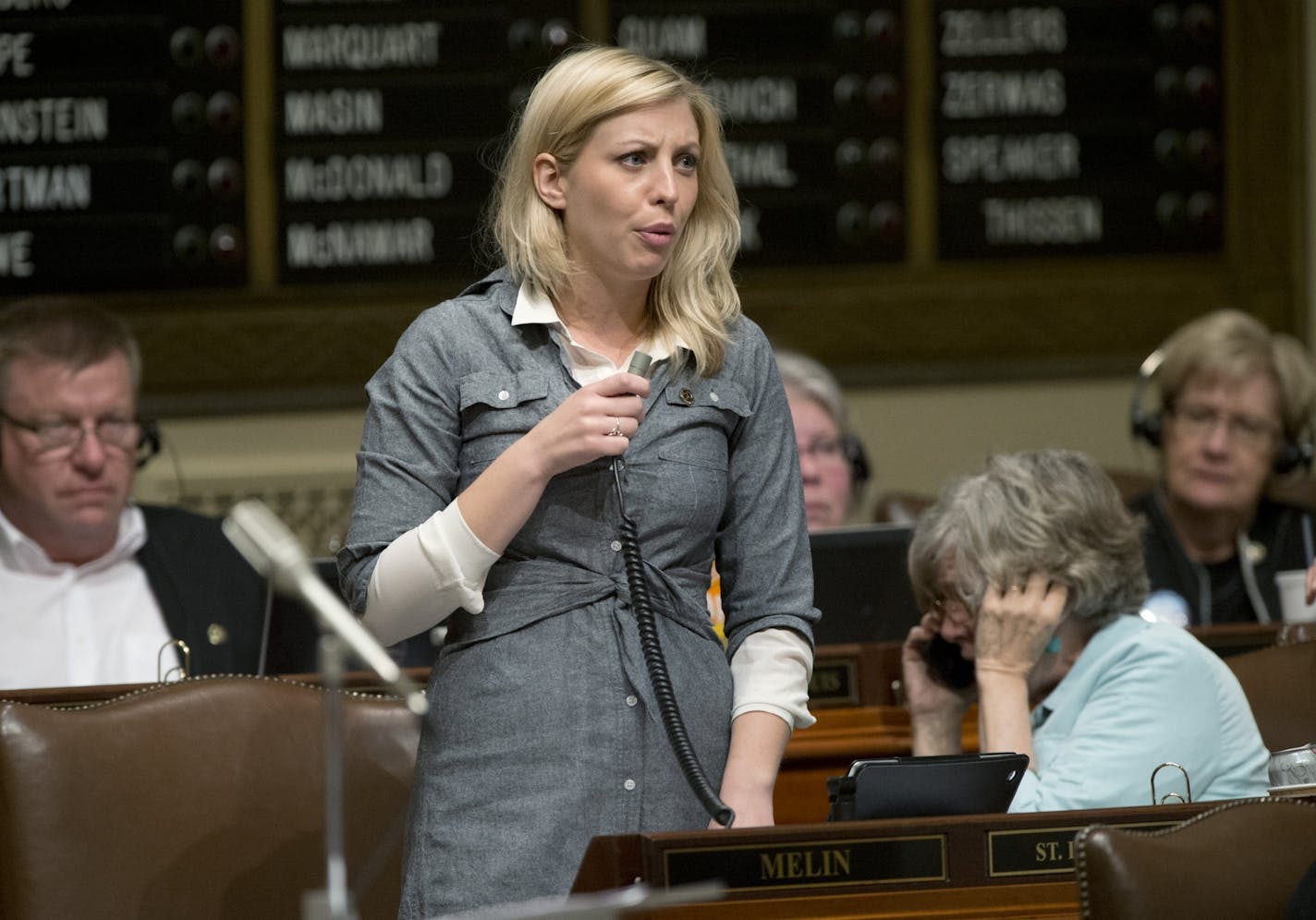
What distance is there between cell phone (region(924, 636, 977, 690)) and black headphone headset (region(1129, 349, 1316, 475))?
4.77ft

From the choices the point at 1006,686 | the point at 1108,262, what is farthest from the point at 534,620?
the point at 1108,262

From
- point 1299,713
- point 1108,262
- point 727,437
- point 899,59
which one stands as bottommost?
point 1299,713

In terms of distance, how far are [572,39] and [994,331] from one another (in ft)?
4.47

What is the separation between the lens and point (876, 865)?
185cm

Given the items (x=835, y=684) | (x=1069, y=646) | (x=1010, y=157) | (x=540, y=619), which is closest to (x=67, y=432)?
(x=835, y=684)

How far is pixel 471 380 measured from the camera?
1.94 metres

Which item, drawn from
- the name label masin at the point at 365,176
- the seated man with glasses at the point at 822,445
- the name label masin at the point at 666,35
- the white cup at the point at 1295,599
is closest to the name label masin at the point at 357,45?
the name label masin at the point at 365,176

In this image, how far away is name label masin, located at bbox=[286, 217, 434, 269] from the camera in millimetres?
4707

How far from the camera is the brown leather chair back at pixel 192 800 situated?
2.27 m

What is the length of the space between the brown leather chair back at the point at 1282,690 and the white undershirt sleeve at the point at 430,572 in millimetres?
1283

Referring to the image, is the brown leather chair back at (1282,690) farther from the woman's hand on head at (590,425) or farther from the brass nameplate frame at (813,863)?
the woman's hand on head at (590,425)

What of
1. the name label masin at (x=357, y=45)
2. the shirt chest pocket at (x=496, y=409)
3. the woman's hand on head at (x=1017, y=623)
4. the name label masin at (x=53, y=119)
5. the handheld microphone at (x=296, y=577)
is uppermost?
the name label masin at (x=357, y=45)

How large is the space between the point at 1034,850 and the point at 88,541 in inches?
82.7

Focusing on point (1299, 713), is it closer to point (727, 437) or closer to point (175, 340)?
point (727, 437)
